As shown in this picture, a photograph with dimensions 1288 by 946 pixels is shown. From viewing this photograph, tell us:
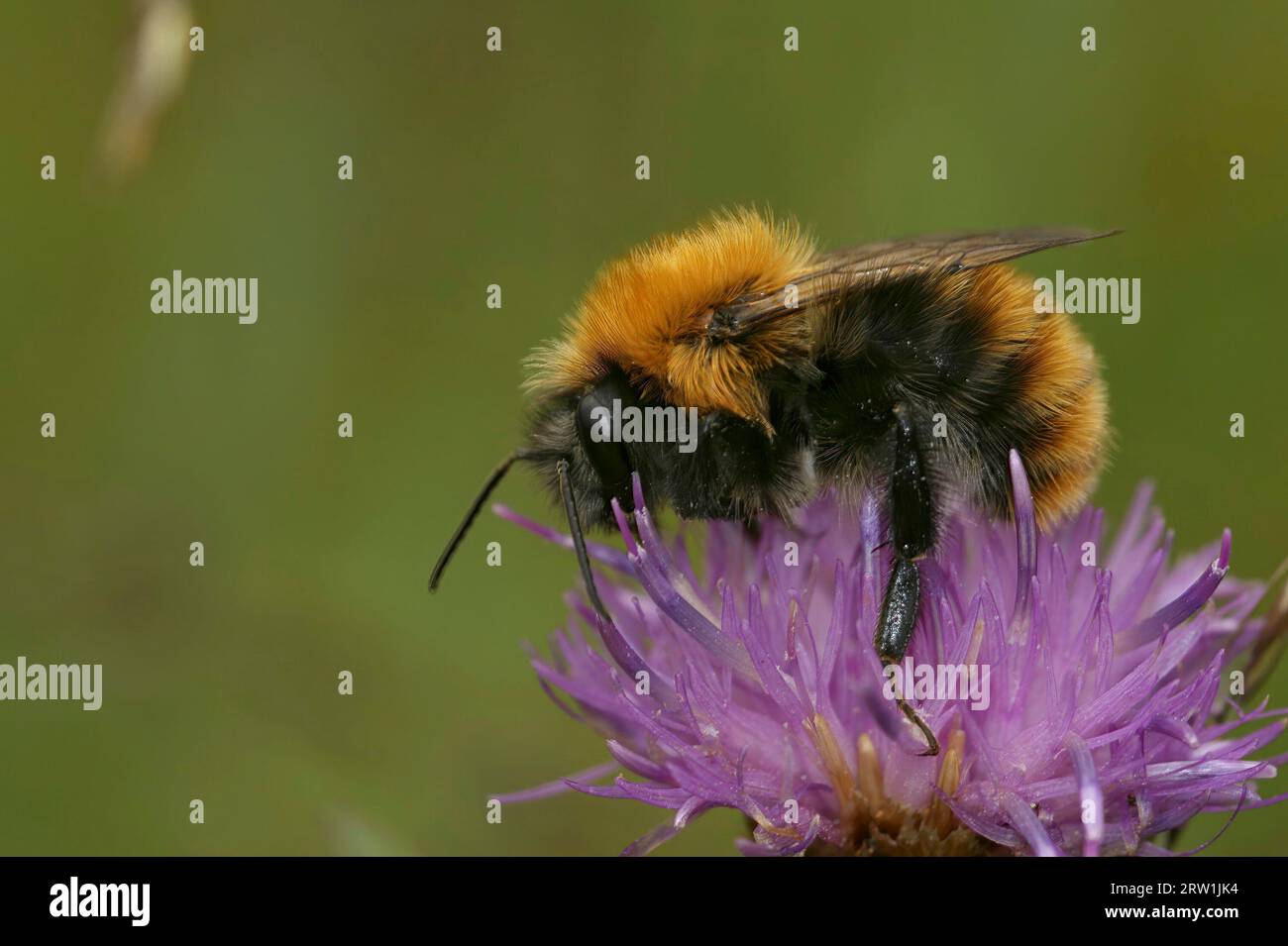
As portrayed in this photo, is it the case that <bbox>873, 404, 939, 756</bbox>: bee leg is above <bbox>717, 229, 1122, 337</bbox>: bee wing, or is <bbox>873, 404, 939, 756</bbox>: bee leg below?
below

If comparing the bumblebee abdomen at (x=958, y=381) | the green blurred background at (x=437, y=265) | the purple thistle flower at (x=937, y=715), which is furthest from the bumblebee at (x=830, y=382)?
the green blurred background at (x=437, y=265)

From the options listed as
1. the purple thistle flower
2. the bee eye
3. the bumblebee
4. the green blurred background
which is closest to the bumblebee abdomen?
the bumblebee

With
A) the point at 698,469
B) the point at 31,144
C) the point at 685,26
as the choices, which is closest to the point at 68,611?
the point at 31,144

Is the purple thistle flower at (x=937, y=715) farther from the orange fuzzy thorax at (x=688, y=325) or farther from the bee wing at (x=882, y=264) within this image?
the bee wing at (x=882, y=264)

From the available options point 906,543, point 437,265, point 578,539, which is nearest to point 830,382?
point 906,543

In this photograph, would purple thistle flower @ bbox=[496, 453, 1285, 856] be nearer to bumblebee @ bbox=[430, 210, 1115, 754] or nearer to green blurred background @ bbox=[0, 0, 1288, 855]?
bumblebee @ bbox=[430, 210, 1115, 754]

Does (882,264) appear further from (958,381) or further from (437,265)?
(437,265)
